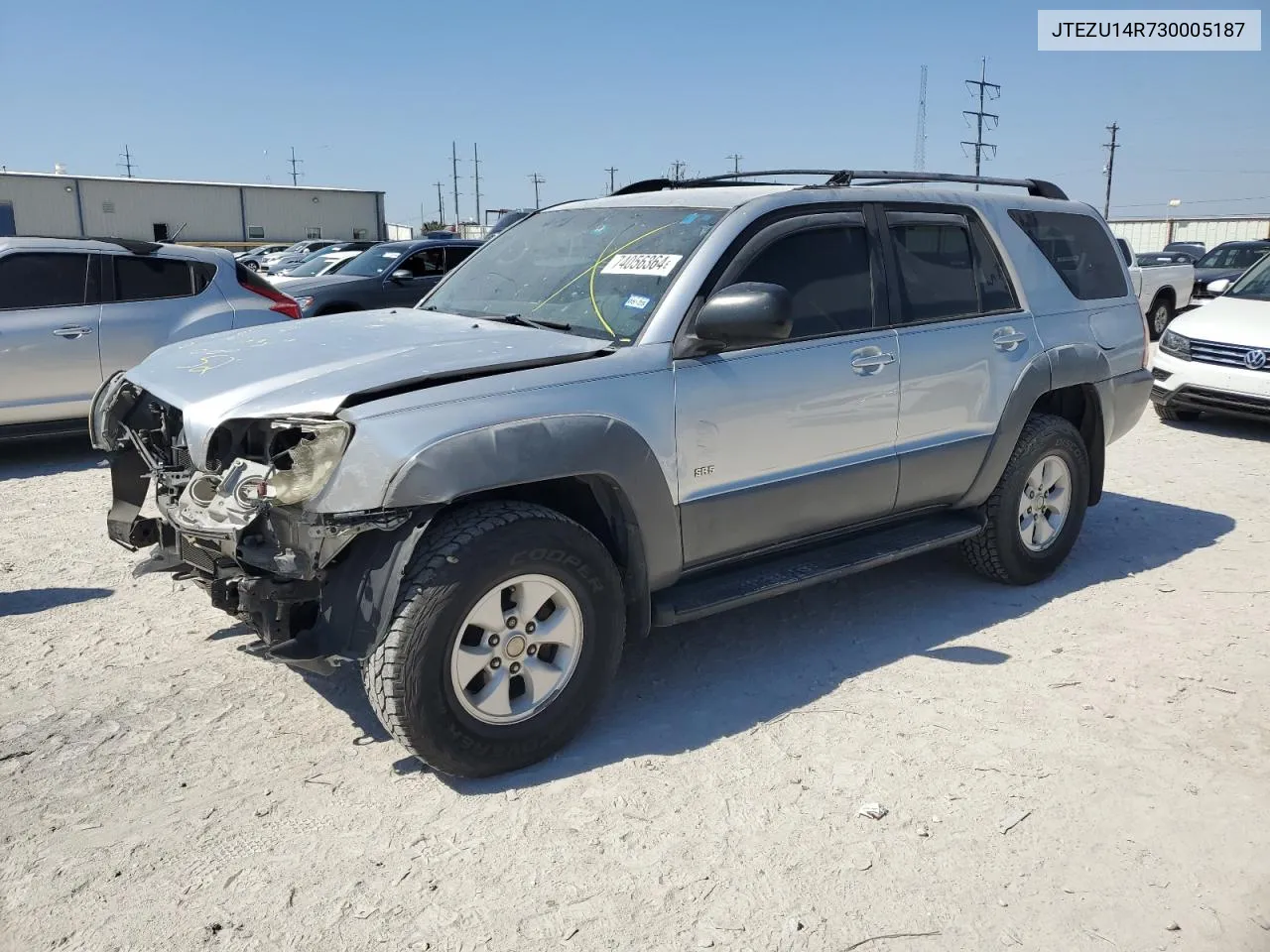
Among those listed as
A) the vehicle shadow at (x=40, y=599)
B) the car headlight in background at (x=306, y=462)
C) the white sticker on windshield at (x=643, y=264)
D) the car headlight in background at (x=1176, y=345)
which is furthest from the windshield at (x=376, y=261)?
the car headlight in background at (x=306, y=462)

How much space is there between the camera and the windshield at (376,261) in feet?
41.3

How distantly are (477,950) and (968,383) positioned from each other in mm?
3197

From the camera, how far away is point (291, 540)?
3121 millimetres

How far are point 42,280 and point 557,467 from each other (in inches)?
246

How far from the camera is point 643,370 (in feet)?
11.6

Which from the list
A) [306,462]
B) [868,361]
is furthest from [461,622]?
[868,361]

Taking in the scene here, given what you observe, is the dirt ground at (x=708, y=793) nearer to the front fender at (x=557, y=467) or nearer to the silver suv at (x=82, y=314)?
the front fender at (x=557, y=467)

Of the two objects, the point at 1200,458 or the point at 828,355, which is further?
the point at 1200,458

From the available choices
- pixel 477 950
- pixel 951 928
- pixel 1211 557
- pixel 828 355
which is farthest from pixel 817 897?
pixel 1211 557

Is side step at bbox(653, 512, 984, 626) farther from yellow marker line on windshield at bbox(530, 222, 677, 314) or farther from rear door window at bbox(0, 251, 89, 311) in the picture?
rear door window at bbox(0, 251, 89, 311)

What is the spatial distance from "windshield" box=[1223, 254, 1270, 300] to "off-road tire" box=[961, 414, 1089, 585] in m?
5.70

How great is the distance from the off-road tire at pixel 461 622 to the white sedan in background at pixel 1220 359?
7.32 m

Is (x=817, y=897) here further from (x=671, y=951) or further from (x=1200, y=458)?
(x=1200, y=458)

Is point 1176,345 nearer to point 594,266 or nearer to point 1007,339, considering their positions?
point 1007,339
